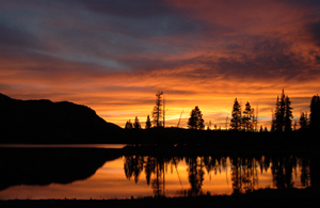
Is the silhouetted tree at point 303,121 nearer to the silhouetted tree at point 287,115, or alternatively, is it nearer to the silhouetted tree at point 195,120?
the silhouetted tree at point 287,115

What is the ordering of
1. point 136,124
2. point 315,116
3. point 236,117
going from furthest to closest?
A: point 136,124
point 236,117
point 315,116

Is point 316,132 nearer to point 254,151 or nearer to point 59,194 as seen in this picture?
point 254,151

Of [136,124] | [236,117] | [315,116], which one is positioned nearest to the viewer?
[315,116]

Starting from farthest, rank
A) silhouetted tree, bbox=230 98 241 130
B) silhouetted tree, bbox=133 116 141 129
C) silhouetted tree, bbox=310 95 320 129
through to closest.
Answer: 1. silhouetted tree, bbox=133 116 141 129
2. silhouetted tree, bbox=230 98 241 130
3. silhouetted tree, bbox=310 95 320 129

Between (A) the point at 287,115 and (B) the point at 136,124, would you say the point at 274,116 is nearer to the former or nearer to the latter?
(A) the point at 287,115

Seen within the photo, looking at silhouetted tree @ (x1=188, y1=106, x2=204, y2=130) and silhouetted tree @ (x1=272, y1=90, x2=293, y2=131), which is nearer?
silhouetted tree @ (x1=272, y1=90, x2=293, y2=131)

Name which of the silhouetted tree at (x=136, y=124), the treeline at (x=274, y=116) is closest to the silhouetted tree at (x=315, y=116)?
the treeline at (x=274, y=116)

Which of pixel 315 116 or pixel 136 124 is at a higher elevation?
pixel 315 116

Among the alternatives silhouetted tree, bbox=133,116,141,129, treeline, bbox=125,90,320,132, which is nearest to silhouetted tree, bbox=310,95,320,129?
treeline, bbox=125,90,320,132

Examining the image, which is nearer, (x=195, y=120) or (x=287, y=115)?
(x=287, y=115)

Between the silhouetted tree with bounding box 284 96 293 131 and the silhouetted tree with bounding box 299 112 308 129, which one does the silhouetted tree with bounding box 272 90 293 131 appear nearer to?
the silhouetted tree with bounding box 284 96 293 131

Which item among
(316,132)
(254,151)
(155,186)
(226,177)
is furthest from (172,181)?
(316,132)

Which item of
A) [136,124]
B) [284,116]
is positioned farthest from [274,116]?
[136,124]

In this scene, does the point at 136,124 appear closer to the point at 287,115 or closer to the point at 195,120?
the point at 195,120
